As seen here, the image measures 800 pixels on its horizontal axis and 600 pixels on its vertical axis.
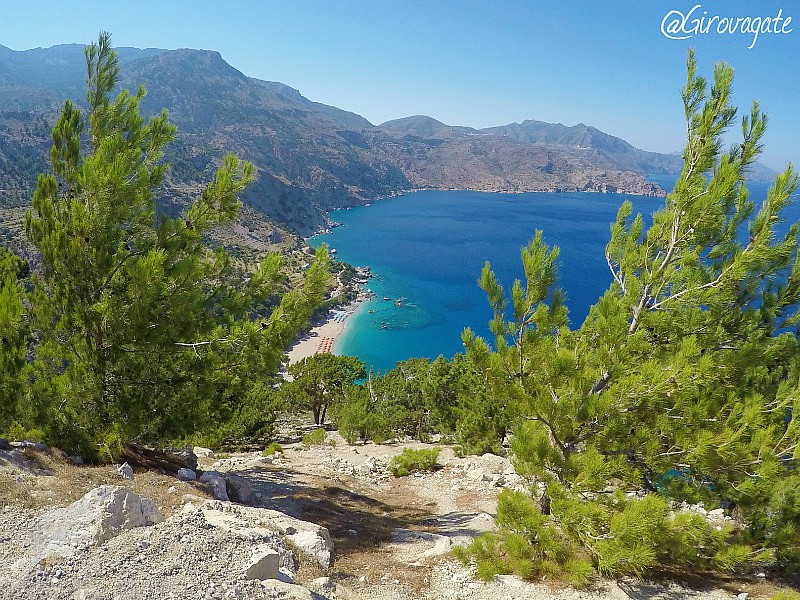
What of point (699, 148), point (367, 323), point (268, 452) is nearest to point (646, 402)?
point (699, 148)

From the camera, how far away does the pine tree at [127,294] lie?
6.79 m

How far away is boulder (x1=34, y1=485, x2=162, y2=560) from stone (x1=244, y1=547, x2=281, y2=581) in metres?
1.32

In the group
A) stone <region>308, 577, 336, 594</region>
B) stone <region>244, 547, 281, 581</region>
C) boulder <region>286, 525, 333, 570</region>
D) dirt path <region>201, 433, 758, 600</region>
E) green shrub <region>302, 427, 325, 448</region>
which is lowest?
green shrub <region>302, 427, 325, 448</region>

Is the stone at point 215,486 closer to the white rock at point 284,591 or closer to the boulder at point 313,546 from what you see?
the boulder at point 313,546

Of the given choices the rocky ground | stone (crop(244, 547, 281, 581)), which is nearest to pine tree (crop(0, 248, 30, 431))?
the rocky ground

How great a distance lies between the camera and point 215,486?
7.88 m

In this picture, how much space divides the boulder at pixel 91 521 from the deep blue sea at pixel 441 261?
19758mm

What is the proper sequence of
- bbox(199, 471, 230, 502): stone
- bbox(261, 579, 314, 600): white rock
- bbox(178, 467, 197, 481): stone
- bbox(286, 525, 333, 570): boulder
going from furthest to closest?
bbox(178, 467, 197, 481): stone < bbox(199, 471, 230, 502): stone < bbox(286, 525, 333, 570): boulder < bbox(261, 579, 314, 600): white rock

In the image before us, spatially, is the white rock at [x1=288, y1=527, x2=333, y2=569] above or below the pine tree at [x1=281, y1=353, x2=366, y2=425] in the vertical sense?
above

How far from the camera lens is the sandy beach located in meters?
62.6

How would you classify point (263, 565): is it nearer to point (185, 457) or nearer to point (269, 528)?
point (269, 528)

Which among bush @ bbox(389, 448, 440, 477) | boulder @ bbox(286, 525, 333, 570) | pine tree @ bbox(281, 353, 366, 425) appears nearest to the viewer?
boulder @ bbox(286, 525, 333, 570)

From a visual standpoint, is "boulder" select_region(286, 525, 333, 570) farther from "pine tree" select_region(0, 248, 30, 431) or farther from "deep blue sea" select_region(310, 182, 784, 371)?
"deep blue sea" select_region(310, 182, 784, 371)

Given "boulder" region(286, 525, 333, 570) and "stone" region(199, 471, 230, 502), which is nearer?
"boulder" region(286, 525, 333, 570)
